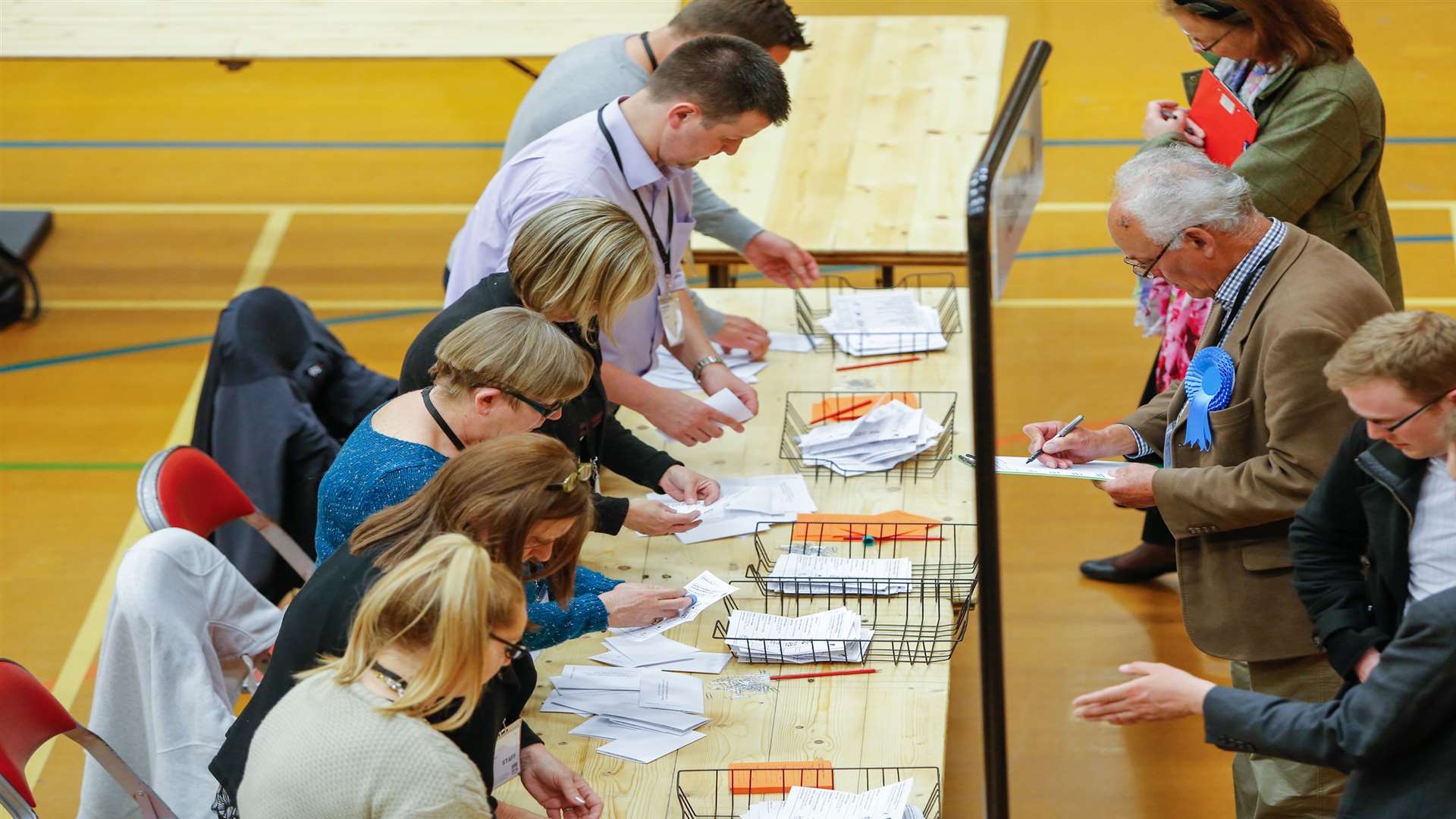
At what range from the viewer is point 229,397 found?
388 cm

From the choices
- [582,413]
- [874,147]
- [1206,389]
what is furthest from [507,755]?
[874,147]

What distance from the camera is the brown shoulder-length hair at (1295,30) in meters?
3.41

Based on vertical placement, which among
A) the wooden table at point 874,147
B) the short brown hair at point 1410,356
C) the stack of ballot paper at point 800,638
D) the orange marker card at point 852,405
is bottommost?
the wooden table at point 874,147

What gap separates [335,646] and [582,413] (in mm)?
962

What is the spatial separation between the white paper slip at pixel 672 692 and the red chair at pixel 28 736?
98 cm

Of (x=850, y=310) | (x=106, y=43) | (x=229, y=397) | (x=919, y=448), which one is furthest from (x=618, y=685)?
(x=106, y=43)

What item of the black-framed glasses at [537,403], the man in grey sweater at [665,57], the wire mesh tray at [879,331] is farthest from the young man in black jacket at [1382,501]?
the man in grey sweater at [665,57]

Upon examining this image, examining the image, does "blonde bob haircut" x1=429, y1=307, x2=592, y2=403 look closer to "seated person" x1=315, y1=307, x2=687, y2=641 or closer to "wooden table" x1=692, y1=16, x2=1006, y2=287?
"seated person" x1=315, y1=307, x2=687, y2=641

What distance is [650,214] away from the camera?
12.0 ft

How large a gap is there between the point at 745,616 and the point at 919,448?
83 cm

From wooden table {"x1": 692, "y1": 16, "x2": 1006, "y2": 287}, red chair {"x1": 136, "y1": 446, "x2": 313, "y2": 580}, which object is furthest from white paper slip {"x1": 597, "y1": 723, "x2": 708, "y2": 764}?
wooden table {"x1": 692, "y1": 16, "x2": 1006, "y2": 287}

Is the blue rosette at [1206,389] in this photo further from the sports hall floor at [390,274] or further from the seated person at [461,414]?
Answer: the sports hall floor at [390,274]

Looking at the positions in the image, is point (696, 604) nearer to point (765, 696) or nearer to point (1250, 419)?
point (765, 696)

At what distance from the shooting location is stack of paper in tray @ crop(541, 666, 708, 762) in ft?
9.05
